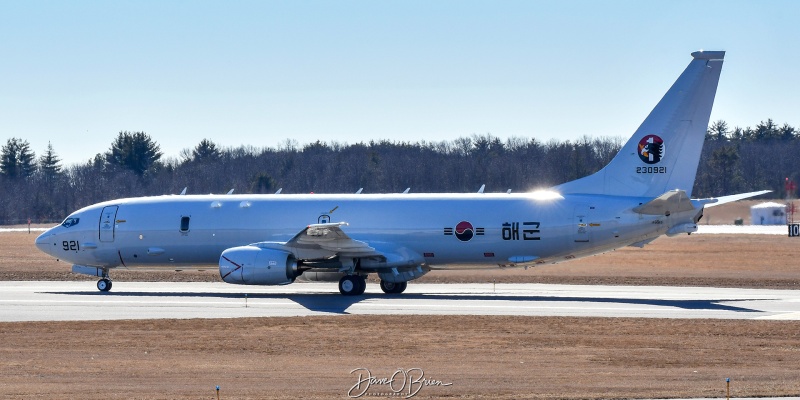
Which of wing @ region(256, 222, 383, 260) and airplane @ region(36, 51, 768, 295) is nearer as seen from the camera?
airplane @ region(36, 51, 768, 295)

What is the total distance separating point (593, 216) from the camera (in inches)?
1388

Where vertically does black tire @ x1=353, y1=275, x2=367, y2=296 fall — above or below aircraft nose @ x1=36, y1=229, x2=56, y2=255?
below

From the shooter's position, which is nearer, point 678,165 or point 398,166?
point 678,165

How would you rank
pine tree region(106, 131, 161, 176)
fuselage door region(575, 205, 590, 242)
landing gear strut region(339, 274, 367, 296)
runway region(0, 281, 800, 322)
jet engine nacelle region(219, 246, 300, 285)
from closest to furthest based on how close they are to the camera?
runway region(0, 281, 800, 322) → fuselage door region(575, 205, 590, 242) → jet engine nacelle region(219, 246, 300, 285) → landing gear strut region(339, 274, 367, 296) → pine tree region(106, 131, 161, 176)

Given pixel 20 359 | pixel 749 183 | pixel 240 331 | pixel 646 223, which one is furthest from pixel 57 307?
pixel 749 183

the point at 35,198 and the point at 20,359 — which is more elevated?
the point at 35,198

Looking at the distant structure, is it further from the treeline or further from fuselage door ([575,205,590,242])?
fuselage door ([575,205,590,242])

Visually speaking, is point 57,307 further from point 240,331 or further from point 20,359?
point 20,359

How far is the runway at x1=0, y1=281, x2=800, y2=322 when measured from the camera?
99.6 ft

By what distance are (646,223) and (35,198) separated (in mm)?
89447

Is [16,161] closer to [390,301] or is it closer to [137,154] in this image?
[137,154]

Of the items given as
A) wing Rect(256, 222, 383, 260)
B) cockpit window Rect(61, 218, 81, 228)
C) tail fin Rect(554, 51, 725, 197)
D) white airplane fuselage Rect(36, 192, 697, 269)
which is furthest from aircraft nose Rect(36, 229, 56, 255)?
tail fin Rect(554, 51, 725, 197)
